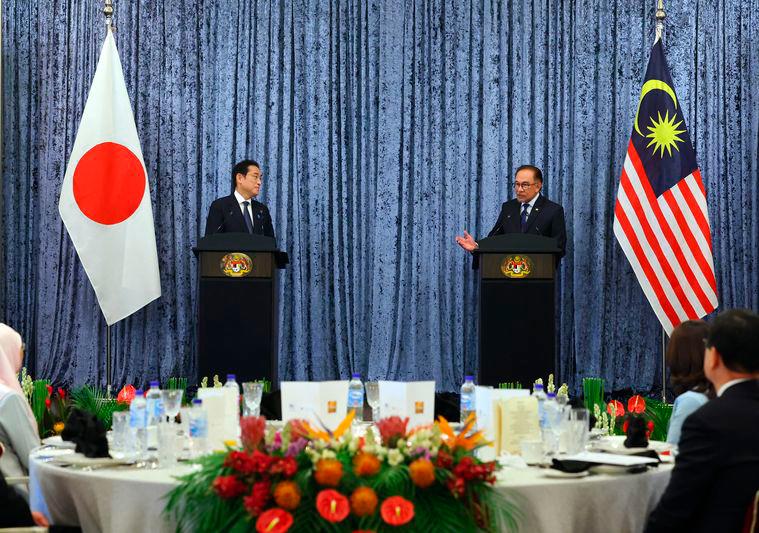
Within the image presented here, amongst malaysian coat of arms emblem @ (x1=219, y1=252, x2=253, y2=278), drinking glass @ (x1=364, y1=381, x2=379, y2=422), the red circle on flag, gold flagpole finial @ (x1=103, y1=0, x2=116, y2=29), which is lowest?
drinking glass @ (x1=364, y1=381, x2=379, y2=422)

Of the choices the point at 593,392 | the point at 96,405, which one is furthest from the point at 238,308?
the point at 593,392

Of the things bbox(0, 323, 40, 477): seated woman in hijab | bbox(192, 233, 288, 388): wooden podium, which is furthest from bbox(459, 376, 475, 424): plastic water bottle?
bbox(192, 233, 288, 388): wooden podium

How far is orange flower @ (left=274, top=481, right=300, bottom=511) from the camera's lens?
247 centimetres

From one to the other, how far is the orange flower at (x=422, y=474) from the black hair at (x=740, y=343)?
81cm

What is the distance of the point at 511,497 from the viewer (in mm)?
2705

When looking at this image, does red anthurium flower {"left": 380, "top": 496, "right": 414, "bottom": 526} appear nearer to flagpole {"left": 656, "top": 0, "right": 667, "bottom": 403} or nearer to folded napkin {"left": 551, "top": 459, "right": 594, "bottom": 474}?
folded napkin {"left": 551, "top": 459, "right": 594, "bottom": 474}

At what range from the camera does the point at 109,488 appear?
2799 mm

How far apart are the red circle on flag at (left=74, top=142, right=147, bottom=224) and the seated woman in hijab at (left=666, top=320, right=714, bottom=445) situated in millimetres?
5175

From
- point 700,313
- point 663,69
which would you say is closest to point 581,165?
point 663,69

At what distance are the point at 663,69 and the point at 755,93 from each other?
121 centimetres

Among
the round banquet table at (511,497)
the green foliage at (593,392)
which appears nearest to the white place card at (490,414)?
the round banquet table at (511,497)

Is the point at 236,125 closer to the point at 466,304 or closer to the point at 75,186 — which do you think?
the point at 75,186

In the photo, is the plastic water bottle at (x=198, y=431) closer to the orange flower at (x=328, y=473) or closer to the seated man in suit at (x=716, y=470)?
the orange flower at (x=328, y=473)

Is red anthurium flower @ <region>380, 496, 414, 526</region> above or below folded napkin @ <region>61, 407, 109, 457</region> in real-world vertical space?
below
